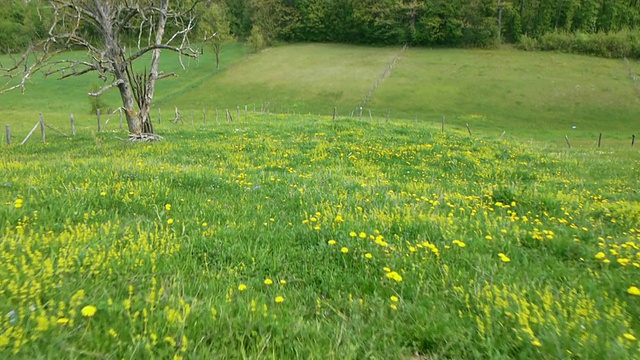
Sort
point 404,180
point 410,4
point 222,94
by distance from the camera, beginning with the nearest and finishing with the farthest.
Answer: point 404,180
point 222,94
point 410,4

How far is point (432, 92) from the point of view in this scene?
53.3m

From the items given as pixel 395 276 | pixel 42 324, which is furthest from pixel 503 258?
pixel 42 324

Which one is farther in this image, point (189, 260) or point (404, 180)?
point (404, 180)

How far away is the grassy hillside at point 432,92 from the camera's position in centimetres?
4228

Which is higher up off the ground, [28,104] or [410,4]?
[410,4]

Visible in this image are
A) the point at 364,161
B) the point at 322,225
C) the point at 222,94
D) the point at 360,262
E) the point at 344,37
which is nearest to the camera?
the point at 360,262

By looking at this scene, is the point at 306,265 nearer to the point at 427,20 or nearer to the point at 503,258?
the point at 503,258

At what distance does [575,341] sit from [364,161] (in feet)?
30.2

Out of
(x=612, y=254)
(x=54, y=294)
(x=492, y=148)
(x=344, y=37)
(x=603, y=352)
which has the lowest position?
(x=492, y=148)

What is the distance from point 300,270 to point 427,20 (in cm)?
9062

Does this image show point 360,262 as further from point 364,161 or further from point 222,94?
point 222,94

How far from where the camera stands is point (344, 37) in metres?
94.4

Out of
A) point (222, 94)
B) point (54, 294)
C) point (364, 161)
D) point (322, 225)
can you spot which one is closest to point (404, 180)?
point (364, 161)

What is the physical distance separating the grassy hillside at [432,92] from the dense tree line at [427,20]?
8802 millimetres
